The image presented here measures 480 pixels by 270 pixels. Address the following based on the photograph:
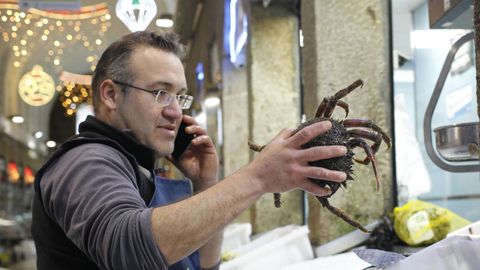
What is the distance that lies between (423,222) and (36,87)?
4256mm

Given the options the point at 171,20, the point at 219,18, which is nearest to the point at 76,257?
the point at 171,20

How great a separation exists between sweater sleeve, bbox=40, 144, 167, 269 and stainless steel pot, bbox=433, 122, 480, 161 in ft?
3.01

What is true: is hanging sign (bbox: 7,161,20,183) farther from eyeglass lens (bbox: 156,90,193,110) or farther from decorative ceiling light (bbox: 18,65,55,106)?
eyeglass lens (bbox: 156,90,193,110)

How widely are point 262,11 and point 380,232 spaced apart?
2.65 m

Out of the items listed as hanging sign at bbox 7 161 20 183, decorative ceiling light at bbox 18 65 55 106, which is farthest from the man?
hanging sign at bbox 7 161 20 183

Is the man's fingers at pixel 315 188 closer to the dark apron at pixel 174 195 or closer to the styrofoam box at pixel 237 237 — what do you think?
the dark apron at pixel 174 195

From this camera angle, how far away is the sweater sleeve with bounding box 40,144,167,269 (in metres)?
1.09

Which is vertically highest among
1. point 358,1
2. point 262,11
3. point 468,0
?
point 262,11

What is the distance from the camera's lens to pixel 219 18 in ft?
22.5

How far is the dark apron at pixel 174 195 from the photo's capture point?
5.06 ft

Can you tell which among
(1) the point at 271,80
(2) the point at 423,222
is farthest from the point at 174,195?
(1) the point at 271,80

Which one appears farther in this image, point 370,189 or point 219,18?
point 219,18

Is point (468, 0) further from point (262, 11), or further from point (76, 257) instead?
point (262, 11)

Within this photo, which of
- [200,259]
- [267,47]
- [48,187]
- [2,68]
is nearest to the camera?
[48,187]
